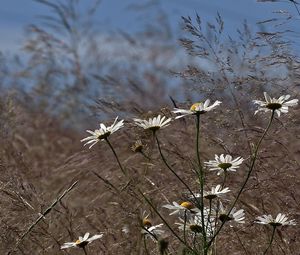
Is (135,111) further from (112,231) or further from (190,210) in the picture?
(190,210)

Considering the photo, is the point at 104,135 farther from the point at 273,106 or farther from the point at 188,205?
the point at 273,106

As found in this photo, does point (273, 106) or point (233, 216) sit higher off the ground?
point (273, 106)

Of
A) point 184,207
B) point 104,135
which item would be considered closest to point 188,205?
point 184,207

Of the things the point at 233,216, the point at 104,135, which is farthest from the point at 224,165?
the point at 104,135

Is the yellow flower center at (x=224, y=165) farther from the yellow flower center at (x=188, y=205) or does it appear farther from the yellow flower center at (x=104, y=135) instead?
the yellow flower center at (x=104, y=135)

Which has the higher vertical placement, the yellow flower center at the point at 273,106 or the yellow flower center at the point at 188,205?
the yellow flower center at the point at 273,106

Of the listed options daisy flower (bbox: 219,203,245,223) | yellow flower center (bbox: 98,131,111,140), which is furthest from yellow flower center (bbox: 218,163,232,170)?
yellow flower center (bbox: 98,131,111,140)

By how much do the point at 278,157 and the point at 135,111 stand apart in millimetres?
549

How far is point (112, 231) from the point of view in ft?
6.81

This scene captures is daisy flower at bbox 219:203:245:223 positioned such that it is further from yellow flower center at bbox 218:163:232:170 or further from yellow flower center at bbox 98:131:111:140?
yellow flower center at bbox 98:131:111:140

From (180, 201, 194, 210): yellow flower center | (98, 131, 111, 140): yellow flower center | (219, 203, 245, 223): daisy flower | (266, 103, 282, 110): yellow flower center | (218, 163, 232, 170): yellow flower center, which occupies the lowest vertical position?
(219, 203, 245, 223): daisy flower

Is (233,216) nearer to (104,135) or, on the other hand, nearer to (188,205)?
(188,205)

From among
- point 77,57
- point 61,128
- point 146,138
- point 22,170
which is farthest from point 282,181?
point 77,57

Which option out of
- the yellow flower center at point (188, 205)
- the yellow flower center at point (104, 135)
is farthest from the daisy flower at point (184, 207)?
the yellow flower center at point (104, 135)
